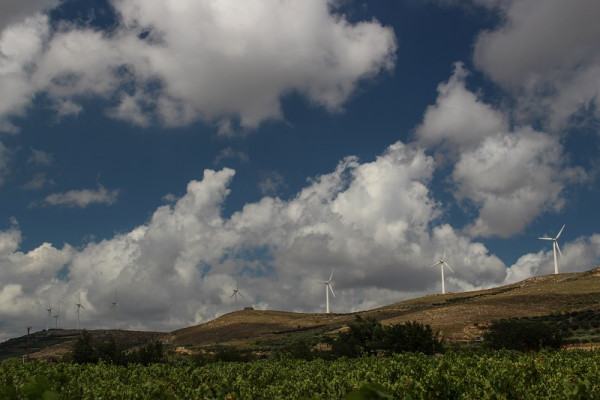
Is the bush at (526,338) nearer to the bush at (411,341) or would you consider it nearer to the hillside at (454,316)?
the bush at (411,341)

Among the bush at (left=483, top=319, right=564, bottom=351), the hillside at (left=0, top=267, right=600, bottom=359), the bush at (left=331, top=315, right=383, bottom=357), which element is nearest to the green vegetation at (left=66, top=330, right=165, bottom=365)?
the hillside at (left=0, top=267, right=600, bottom=359)

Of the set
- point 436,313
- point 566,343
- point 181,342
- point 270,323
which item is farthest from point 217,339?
point 566,343

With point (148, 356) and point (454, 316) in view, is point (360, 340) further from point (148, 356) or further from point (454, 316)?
point (454, 316)

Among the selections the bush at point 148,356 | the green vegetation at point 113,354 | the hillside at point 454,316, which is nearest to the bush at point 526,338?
the hillside at point 454,316

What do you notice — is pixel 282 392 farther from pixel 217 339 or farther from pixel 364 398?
pixel 217 339

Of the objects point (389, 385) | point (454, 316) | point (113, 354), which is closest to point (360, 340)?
point (113, 354)

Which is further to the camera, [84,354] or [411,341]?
[84,354]

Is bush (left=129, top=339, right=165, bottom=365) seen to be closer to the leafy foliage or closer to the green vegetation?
the green vegetation

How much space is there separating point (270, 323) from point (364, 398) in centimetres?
13372

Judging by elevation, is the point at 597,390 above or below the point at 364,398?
below

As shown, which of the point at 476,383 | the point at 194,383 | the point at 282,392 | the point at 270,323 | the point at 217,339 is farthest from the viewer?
the point at 270,323

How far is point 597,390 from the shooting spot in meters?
12.9

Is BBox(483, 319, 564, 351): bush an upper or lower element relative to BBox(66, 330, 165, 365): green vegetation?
lower

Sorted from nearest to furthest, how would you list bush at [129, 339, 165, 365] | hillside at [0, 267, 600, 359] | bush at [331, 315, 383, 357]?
1. bush at [129, 339, 165, 365]
2. bush at [331, 315, 383, 357]
3. hillside at [0, 267, 600, 359]
